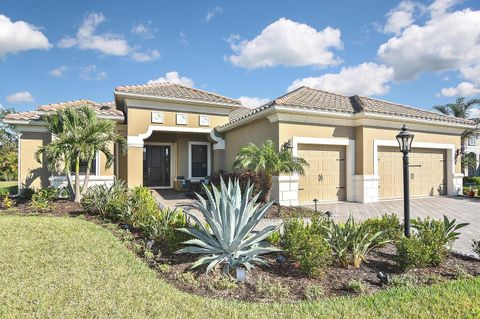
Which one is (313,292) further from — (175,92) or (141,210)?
(175,92)

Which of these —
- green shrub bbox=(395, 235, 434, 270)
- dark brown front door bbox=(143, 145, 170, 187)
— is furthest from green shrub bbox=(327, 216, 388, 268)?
dark brown front door bbox=(143, 145, 170, 187)

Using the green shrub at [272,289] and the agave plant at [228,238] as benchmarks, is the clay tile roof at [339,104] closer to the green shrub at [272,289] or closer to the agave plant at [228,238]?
the agave plant at [228,238]

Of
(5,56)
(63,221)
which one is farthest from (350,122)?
(5,56)

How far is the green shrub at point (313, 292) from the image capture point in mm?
4094

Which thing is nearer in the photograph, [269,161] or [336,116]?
[269,161]

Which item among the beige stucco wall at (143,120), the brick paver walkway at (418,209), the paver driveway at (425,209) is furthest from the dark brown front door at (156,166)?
the paver driveway at (425,209)

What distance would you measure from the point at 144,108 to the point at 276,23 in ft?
23.5

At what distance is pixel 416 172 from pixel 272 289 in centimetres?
1338

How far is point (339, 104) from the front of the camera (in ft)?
44.1

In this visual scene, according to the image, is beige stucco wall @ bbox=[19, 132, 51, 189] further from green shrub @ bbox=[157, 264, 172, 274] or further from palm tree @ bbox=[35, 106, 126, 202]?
green shrub @ bbox=[157, 264, 172, 274]

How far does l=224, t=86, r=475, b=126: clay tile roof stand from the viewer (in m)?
12.0

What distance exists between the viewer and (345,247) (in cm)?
525

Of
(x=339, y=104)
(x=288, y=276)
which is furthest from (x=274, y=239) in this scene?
(x=339, y=104)

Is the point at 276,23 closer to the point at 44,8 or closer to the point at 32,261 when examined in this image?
the point at 44,8
